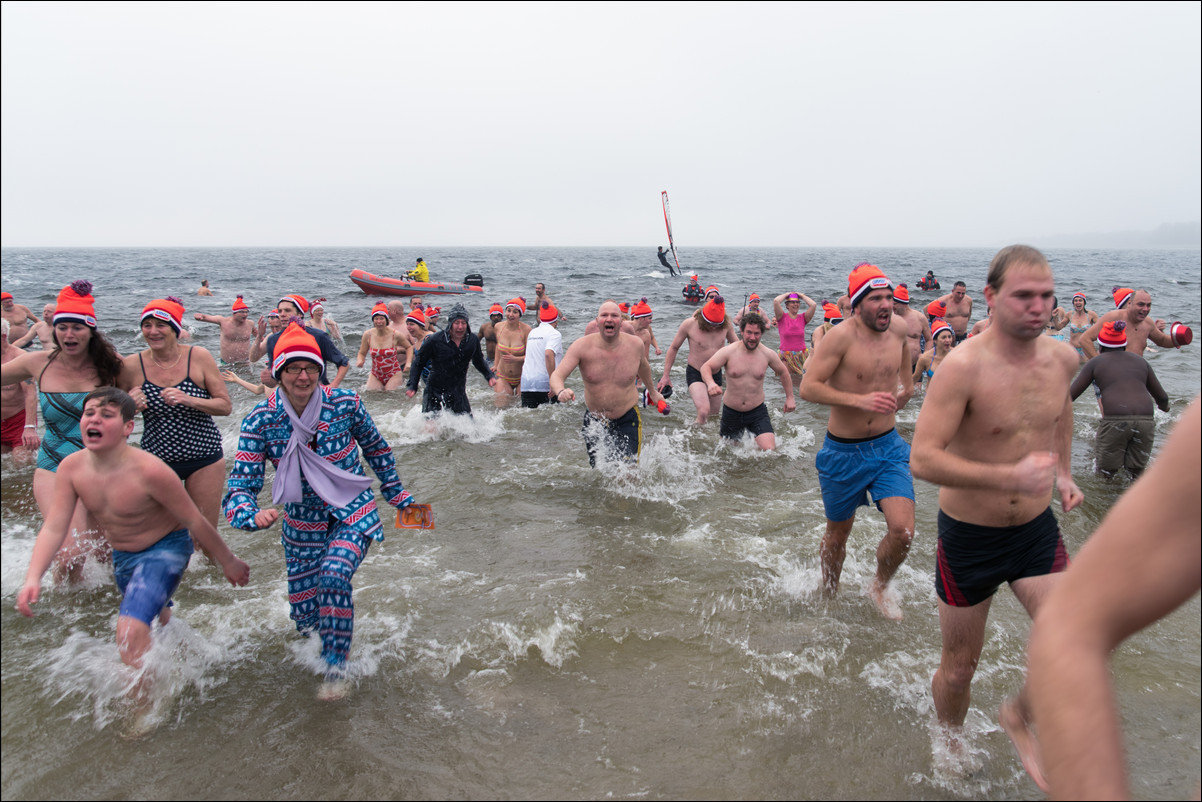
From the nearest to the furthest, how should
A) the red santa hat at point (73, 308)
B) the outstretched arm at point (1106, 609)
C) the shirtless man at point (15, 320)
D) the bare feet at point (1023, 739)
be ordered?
the outstretched arm at point (1106, 609) → the bare feet at point (1023, 739) → the red santa hat at point (73, 308) → the shirtless man at point (15, 320)

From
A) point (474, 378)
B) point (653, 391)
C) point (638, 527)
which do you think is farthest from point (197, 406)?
point (474, 378)

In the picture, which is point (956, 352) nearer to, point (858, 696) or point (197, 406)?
point (858, 696)

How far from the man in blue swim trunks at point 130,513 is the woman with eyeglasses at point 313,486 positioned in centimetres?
27

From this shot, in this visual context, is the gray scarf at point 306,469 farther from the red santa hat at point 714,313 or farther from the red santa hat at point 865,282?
the red santa hat at point 714,313

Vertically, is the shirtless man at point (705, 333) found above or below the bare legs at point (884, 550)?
above

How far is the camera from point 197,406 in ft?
15.8

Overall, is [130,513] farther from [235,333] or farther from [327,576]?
[235,333]

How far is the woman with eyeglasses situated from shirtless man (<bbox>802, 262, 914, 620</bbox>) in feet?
8.98

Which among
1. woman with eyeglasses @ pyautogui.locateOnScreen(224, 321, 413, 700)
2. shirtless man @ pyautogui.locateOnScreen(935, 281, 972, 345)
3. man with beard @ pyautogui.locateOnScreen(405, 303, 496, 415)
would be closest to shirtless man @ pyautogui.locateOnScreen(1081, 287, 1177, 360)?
shirtless man @ pyautogui.locateOnScreen(935, 281, 972, 345)

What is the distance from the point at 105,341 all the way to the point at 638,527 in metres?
4.30

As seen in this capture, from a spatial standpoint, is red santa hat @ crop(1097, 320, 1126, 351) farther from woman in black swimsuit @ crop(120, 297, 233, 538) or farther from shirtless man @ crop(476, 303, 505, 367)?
shirtless man @ crop(476, 303, 505, 367)

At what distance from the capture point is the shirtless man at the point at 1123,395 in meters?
6.85

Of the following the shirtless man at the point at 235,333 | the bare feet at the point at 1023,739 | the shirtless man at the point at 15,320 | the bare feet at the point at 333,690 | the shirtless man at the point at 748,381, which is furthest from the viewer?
the shirtless man at the point at 235,333

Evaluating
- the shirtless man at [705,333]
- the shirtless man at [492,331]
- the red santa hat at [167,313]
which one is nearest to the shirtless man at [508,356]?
the shirtless man at [492,331]
